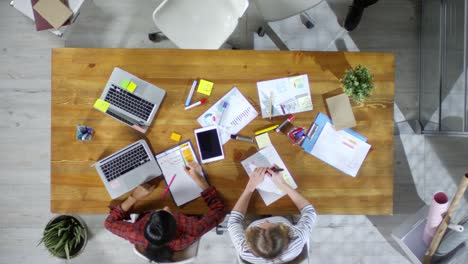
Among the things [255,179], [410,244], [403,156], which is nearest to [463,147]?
[403,156]

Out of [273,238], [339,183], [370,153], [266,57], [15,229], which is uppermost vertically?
[266,57]

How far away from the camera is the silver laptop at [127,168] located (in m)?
1.89

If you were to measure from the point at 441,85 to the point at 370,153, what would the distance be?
0.92 metres

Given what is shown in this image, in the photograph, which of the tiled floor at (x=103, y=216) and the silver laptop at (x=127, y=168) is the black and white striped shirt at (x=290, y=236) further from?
the tiled floor at (x=103, y=216)

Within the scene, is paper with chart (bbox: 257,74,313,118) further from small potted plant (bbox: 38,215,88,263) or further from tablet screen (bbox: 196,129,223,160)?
small potted plant (bbox: 38,215,88,263)

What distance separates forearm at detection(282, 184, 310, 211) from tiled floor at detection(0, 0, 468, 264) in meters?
0.90

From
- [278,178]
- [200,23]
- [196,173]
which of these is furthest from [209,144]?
[200,23]

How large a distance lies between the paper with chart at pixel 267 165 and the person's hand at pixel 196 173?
0.23m

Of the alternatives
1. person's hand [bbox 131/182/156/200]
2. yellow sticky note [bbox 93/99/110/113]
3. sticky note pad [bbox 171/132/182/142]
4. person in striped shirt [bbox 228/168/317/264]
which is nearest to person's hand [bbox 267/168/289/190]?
person in striped shirt [bbox 228/168/317/264]

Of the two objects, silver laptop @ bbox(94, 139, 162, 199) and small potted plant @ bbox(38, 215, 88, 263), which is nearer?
silver laptop @ bbox(94, 139, 162, 199)

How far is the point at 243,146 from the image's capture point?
1934mm

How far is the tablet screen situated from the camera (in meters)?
1.92

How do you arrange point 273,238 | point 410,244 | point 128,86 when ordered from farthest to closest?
point 410,244 < point 128,86 < point 273,238

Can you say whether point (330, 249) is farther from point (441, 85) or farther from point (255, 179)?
point (441, 85)
